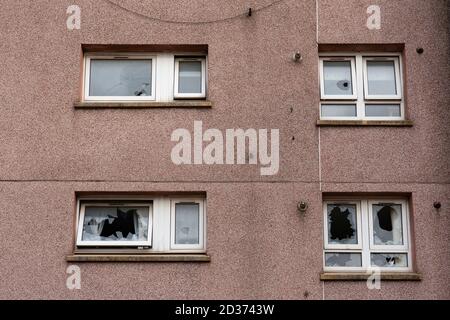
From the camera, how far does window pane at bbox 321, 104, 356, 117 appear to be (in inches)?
475

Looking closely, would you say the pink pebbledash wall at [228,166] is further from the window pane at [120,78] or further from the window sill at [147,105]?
the window pane at [120,78]

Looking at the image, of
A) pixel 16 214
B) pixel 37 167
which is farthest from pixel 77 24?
pixel 16 214

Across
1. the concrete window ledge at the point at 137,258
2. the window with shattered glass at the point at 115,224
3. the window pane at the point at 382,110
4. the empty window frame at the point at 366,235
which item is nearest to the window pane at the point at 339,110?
the window pane at the point at 382,110

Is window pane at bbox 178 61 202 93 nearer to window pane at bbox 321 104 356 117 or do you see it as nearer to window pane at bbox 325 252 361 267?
window pane at bbox 321 104 356 117

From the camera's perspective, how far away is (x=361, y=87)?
1212 centimetres

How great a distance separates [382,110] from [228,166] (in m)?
2.52

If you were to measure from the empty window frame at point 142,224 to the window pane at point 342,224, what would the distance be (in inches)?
72.5

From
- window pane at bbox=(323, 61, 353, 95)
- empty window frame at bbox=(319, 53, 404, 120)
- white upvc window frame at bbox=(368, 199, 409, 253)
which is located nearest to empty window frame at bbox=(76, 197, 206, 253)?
white upvc window frame at bbox=(368, 199, 409, 253)

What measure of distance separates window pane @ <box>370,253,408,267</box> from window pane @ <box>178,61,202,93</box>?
11.7ft

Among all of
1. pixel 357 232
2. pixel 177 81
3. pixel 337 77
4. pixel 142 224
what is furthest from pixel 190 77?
pixel 357 232

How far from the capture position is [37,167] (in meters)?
11.5

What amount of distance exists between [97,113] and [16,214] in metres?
1.85

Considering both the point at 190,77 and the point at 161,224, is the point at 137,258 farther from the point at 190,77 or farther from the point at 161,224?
the point at 190,77

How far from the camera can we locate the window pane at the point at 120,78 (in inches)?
→ 479
